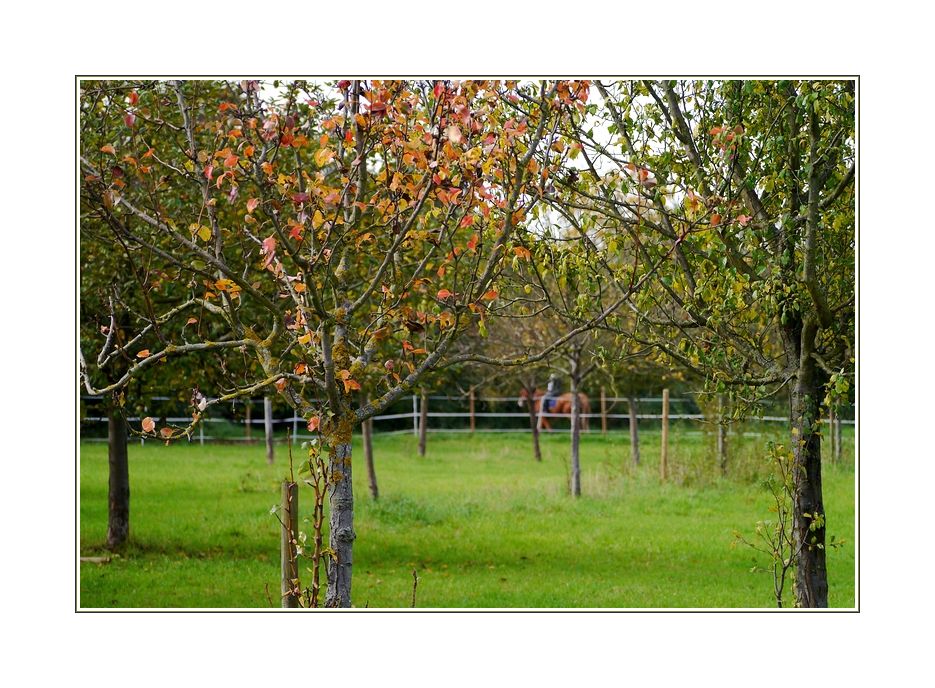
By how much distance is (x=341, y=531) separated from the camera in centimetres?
488

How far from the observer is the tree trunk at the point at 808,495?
612 centimetres

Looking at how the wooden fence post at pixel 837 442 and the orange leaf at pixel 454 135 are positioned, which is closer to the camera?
the orange leaf at pixel 454 135

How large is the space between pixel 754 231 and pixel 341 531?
279cm

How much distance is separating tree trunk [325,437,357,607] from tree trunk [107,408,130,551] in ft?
20.3

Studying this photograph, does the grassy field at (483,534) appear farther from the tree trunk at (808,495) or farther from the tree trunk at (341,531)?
the tree trunk at (341,531)

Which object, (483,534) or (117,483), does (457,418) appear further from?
(117,483)

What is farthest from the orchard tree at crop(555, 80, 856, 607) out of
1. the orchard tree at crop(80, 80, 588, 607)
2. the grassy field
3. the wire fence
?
the wire fence

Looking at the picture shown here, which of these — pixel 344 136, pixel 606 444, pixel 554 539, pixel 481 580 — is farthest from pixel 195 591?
pixel 606 444

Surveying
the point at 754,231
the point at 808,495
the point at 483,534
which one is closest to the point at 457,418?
the point at 483,534

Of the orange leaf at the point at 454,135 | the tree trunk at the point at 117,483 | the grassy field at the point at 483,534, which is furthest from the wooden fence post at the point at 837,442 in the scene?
the orange leaf at the point at 454,135

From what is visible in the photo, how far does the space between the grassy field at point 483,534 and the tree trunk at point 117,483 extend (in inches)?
9.0

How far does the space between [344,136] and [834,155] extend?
308 cm

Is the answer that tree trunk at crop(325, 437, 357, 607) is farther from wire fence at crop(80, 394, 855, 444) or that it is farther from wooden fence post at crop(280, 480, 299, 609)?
wire fence at crop(80, 394, 855, 444)

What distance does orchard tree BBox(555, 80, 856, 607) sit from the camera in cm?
554
